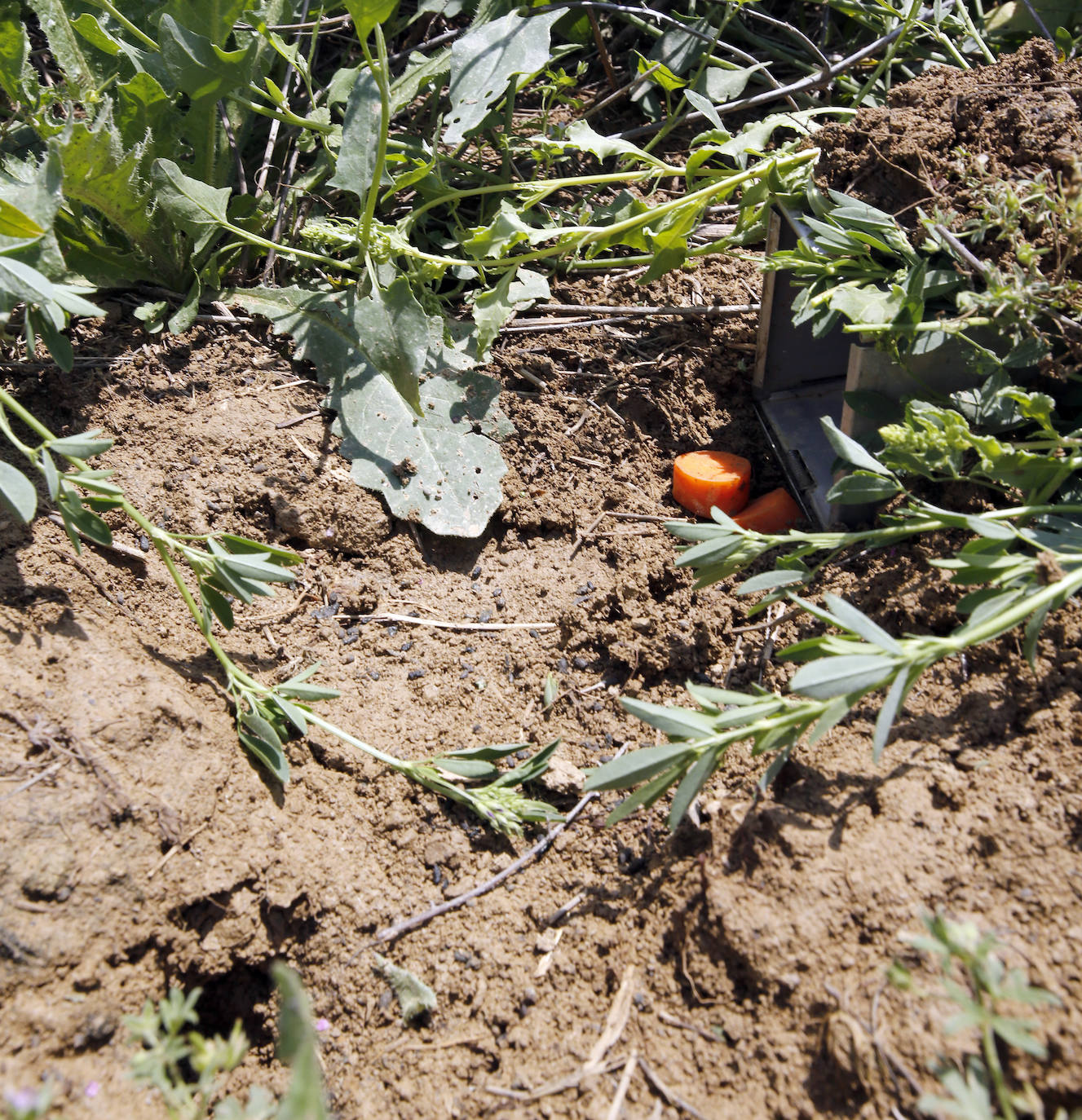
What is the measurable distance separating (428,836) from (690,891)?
19.0 inches

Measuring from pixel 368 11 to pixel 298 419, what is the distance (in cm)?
89

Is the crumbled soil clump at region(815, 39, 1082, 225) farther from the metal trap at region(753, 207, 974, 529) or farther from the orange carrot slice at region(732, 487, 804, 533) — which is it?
the orange carrot slice at region(732, 487, 804, 533)

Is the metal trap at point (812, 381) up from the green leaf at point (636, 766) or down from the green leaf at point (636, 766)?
down

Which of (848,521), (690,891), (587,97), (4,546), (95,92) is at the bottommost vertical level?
(848,521)

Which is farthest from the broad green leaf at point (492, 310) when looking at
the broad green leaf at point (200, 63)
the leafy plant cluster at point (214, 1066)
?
the leafy plant cluster at point (214, 1066)

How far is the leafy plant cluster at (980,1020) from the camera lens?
3.29 ft

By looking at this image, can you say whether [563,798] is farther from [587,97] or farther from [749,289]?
[587,97]

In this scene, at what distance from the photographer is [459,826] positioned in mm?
1703

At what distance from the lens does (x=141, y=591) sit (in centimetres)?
188

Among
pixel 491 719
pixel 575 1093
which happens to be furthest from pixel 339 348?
pixel 575 1093

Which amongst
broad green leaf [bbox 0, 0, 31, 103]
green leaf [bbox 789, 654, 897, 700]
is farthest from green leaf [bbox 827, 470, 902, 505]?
broad green leaf [bbox 0, 0, 31, 103]

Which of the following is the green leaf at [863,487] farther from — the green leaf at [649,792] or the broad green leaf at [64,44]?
the broad green leaf at [64,44]

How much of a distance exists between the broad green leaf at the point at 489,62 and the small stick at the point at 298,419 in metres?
0.75

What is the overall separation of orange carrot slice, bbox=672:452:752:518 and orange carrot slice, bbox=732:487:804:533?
38 millimetres
